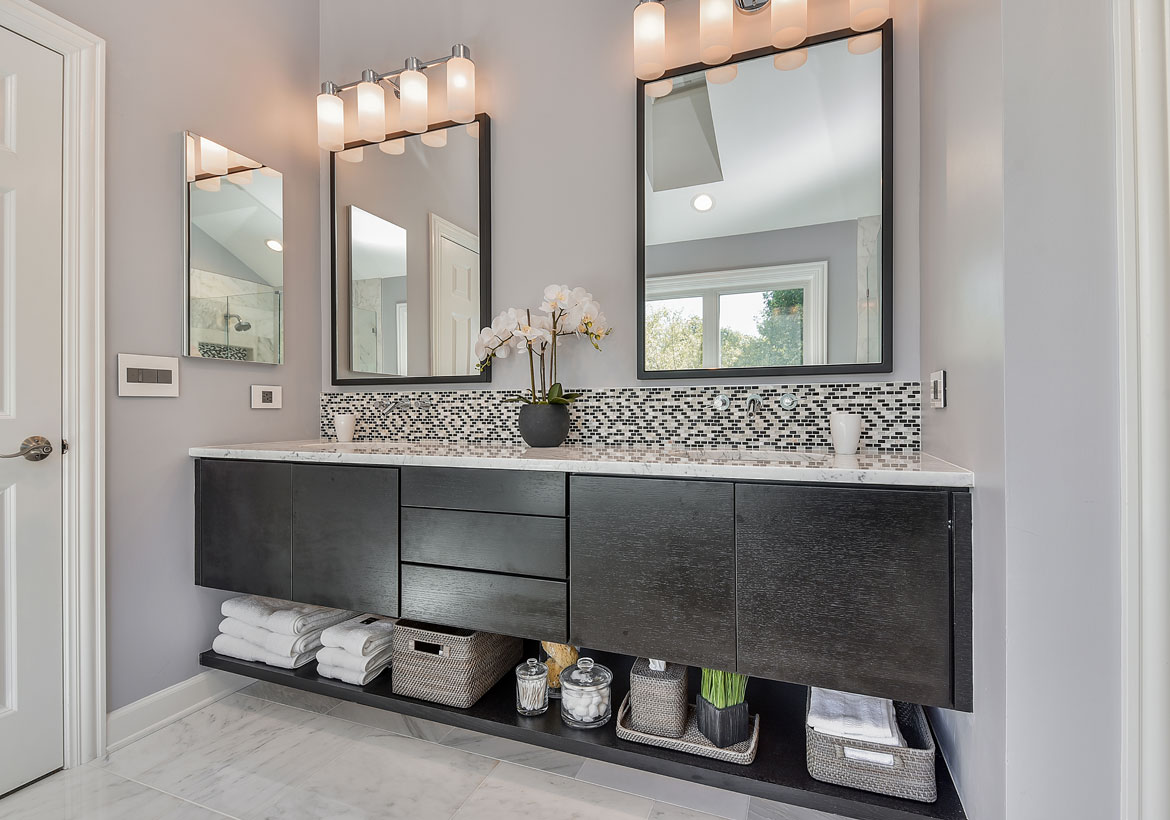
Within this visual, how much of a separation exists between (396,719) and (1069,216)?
6.87ft

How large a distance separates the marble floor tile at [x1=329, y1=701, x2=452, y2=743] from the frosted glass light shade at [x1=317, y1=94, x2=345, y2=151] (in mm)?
2089

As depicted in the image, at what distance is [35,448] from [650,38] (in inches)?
83.4

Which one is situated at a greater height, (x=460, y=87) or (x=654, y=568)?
(x=460, y=87)

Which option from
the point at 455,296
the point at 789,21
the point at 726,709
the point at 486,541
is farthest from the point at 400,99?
the point at 726,709

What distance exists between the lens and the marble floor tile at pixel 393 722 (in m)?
1.74

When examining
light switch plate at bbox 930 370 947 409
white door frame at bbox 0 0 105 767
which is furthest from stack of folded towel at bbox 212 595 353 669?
light switch plate at bbox 930 370 947 409

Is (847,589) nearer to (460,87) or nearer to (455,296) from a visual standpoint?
(455,296)

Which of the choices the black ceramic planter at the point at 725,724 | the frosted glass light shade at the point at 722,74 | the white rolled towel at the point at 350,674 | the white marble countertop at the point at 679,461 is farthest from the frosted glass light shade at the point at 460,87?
the black ceramic planter at the point at 725,724

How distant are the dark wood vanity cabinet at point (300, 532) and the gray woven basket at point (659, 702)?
0.72m

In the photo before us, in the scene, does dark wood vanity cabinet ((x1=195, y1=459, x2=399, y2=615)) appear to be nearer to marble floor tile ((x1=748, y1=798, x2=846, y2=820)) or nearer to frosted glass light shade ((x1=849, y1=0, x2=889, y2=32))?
marble floor tile ((x1=748, y1=798, x2=846, y2=820))

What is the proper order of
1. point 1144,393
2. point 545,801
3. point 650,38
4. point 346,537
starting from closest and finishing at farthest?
point 1144,393
point 545,801
point 346,537
point 650,38

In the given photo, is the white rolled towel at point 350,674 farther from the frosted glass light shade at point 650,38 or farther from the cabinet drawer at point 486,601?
the frosted glass light shade at point 650,38

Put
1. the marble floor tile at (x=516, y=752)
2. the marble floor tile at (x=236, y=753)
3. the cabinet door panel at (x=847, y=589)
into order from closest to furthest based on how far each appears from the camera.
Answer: the cabinet door panel at (x=847, y=589), the marble floor tile at (x=236, y=753), the marble floor tile at (x=516, y=752)

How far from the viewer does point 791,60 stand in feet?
5.65
